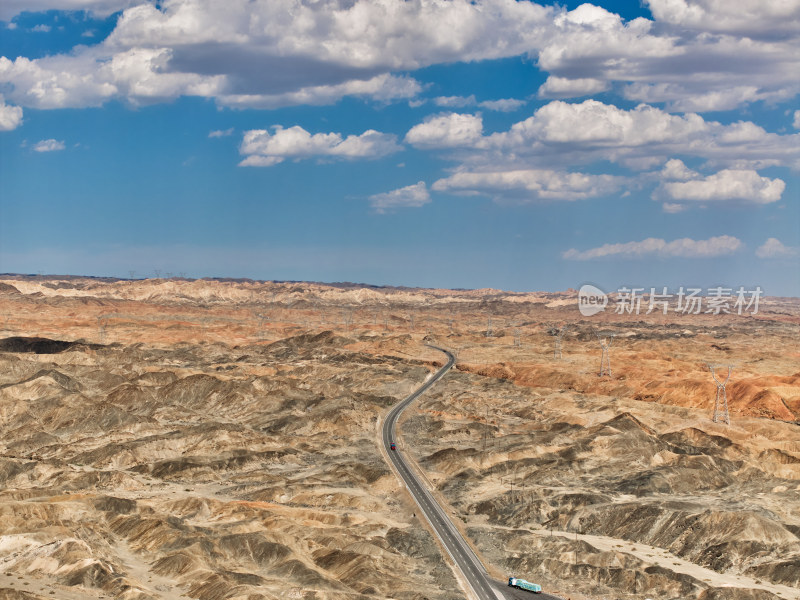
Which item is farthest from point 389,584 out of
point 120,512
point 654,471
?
point 654,471

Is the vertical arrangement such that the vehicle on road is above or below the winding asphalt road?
above

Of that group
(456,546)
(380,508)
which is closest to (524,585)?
(456,546)

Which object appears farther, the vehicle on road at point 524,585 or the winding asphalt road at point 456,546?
the vehicle on road at point 524,585

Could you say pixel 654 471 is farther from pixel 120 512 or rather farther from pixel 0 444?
pixel 0 444

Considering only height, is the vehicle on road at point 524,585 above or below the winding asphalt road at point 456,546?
above

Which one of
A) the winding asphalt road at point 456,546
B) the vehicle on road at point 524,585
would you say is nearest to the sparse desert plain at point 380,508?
the winding asphalt road at point 456,546

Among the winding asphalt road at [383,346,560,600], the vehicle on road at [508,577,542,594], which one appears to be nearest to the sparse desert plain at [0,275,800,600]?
the winding asphalt road at [383,346,560,600]

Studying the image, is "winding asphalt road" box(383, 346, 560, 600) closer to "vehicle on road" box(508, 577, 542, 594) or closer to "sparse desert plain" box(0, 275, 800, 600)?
"vehicle on road" box(508, 577, 542, 594)

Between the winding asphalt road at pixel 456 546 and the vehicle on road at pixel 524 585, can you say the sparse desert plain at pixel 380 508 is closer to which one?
the winding asphalt road at pixel 456 546

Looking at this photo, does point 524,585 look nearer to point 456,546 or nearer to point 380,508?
point 456,546
